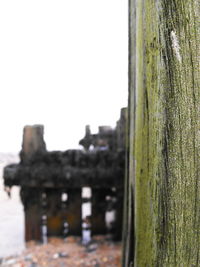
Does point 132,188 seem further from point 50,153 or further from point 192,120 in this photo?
point 50,153

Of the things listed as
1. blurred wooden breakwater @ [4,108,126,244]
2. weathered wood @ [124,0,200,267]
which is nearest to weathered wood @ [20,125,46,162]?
blurred wooden breakwater @ [4,108,126,244]

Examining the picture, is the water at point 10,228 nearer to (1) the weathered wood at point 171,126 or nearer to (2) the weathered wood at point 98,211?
(2) the weathered wood at point 98,211

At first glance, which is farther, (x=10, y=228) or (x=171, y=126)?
(x=10, y=228)

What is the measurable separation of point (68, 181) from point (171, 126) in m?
2.73

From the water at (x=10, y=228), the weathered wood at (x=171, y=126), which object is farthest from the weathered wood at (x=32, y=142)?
the weathered wood at (x=171, y=126)

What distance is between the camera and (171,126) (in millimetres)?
666

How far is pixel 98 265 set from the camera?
116 inches

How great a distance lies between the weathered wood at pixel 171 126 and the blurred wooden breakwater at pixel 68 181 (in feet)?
8.22

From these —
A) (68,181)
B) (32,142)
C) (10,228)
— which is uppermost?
(32,142)

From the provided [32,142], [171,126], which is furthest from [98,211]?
[171,126]

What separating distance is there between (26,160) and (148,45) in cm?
293

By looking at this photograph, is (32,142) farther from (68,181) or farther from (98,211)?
(98,211)

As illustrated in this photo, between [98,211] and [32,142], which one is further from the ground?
[32,142]

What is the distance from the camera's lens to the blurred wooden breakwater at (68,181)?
3.25 m
